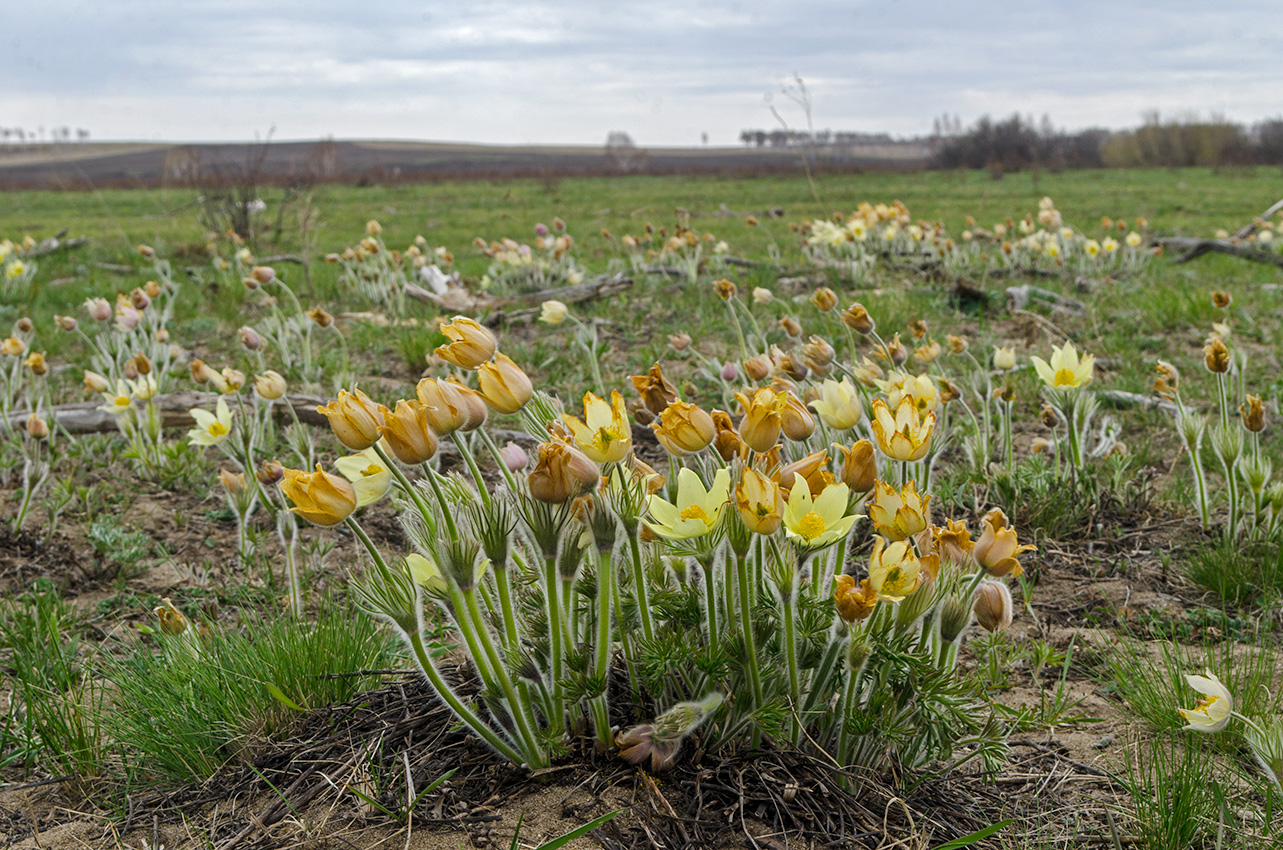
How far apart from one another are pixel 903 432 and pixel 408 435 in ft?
2.78

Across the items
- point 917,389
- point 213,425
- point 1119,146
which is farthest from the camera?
point 1119,146

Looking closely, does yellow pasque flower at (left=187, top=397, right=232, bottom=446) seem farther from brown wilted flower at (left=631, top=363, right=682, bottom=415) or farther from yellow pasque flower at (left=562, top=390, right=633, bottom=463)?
yellow pasque flower at (left=562, top=390, right=633, bottom=463)

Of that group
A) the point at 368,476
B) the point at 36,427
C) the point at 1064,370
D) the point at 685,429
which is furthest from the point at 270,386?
the point at 1064,370

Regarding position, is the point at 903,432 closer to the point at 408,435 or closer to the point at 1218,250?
the point at 408,435

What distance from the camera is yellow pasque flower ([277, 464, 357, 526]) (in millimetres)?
1263

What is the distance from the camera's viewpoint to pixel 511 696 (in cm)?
144

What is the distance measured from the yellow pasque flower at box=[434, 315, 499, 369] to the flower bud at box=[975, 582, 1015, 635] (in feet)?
2.97

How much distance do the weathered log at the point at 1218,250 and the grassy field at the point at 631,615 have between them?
5.74 feet

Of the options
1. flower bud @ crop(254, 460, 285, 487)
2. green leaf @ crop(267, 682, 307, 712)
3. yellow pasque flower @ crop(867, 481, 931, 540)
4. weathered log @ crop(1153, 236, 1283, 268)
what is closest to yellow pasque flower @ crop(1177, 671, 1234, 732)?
yellow pasque flower @ crop(867, 481, 931, 540)

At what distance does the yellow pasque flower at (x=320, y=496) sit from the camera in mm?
1263

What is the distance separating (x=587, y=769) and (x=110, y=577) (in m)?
2.22

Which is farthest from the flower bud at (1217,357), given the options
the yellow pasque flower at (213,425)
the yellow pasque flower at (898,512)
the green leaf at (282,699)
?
the yellow pasque flower at (213,425)

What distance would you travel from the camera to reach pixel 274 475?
259 centimetres

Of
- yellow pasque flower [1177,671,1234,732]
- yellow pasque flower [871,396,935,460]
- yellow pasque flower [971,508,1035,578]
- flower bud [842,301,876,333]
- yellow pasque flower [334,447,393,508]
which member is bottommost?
yellow pasque flower [1177,671,1234,732]
